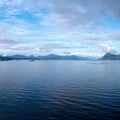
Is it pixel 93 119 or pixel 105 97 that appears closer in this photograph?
pixel 93 119

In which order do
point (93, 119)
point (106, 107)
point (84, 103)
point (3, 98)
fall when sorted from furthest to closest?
point (3, 98) → point (84, 103) → point (106, 107) → point (93, 119)

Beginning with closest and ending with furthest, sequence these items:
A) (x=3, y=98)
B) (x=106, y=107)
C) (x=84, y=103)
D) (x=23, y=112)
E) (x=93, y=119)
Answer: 1. (x=93, y=119)
2. (x=23, y=112)
3. (x=106, y=107)
4. (x=84, y=103)
5. (x=3, y=98)

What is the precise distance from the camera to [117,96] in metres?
49.7

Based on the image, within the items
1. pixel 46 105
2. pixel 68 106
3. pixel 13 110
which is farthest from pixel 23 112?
pixel 68 106

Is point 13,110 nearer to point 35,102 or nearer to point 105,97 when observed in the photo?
point 35,102

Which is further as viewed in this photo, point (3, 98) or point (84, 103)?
point (3, 98)

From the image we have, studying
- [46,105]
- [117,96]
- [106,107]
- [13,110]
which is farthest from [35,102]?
[117,96]

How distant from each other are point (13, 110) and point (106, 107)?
16791 millimetres

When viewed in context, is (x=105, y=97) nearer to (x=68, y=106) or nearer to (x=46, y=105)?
(x=68, y=106)

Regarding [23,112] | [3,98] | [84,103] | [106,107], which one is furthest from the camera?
[3,98]

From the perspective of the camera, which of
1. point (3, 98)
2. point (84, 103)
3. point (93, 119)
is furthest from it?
point (3, 98)

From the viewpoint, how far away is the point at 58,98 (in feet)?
157

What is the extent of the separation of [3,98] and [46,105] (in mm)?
11289

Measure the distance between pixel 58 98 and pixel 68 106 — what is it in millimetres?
7056
